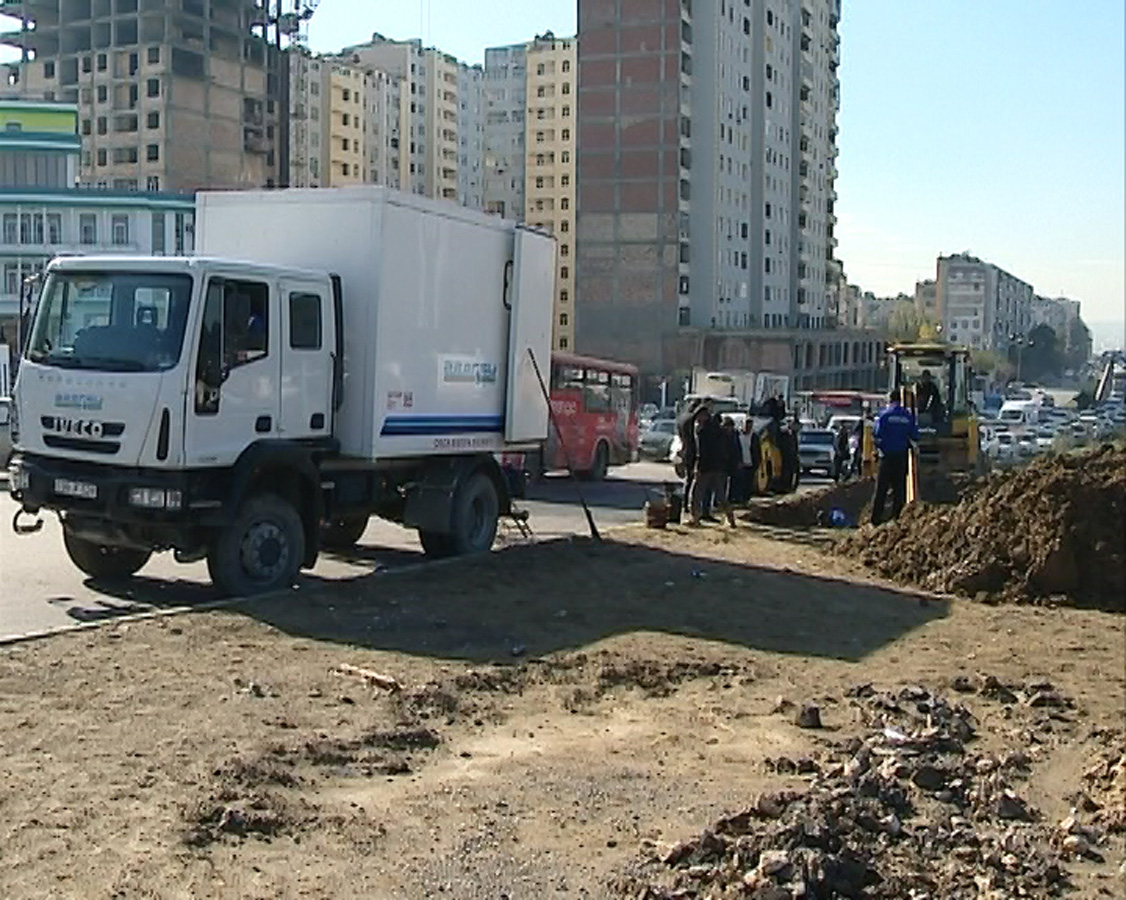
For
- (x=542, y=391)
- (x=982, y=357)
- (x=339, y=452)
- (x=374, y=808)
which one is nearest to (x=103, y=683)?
(x=374, y=808)

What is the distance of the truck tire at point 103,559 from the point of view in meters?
12.6

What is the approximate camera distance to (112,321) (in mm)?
11398

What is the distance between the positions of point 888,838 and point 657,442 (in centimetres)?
3872

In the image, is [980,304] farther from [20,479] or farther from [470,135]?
[20,479]

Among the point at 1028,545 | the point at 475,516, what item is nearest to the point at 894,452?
the point at 1028,545

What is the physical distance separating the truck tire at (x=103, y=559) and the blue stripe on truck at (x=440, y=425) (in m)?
2.56

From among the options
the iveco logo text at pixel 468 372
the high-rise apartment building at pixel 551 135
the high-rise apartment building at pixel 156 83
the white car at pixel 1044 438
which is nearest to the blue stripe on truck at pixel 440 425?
the iveco logo text at pixel 468 372

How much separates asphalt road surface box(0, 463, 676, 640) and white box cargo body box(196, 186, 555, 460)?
1.59 metres

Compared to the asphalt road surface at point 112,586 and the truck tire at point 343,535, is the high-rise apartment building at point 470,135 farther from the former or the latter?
the truck tire at point 343,535

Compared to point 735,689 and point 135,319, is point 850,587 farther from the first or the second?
point 135,319

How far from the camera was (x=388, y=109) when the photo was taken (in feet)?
398

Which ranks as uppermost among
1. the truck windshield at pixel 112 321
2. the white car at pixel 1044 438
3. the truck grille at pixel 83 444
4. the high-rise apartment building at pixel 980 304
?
the high-rise apartment building at pixel 980 304

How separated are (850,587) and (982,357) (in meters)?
47.9

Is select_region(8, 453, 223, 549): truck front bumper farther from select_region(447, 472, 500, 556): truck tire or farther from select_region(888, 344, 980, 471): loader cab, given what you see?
select_region(888, 344, 980, 471): loader cab
